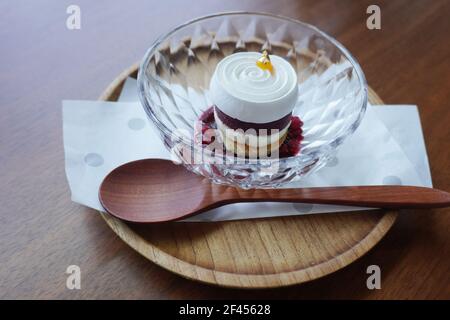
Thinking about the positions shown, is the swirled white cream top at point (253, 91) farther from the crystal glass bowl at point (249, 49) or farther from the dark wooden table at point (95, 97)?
the dark wooden table at point (95, 97)

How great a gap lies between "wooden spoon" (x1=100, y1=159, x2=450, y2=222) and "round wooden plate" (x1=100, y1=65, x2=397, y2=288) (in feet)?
0.06

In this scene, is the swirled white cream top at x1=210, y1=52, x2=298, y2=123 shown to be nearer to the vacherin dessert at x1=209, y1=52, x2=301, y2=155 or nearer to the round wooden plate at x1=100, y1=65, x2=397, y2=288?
the vacherin dessert at x1=209, y1=52, x2=301, y2=155

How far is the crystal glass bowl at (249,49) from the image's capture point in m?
0.56

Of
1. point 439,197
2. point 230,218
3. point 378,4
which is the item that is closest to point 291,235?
point 230,218

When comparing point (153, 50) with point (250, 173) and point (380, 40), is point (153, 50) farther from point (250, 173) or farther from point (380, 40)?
point (380, 40)

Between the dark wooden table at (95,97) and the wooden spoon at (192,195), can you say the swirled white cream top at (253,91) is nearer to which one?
the wooden spoon at (192,195)

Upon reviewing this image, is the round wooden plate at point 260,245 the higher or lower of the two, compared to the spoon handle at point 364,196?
lower

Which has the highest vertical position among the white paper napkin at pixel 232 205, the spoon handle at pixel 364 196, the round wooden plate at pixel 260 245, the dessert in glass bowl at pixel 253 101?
the dessert in glass bowl at pixel 253 101

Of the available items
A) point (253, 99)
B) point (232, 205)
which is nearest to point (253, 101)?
point (253, 99)

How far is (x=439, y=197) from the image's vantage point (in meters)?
Result: 0.55

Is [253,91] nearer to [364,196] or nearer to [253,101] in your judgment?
[253,101]

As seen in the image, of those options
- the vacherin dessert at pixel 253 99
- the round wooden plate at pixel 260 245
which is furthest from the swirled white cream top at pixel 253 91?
the round wooden plate at pixel 260 245

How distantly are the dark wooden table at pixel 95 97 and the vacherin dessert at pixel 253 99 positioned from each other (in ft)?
0.59

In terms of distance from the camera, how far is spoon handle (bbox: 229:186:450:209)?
549 mm
